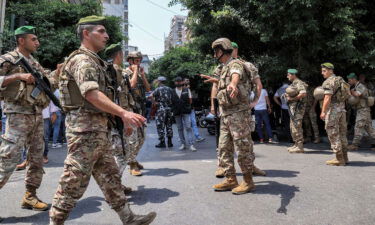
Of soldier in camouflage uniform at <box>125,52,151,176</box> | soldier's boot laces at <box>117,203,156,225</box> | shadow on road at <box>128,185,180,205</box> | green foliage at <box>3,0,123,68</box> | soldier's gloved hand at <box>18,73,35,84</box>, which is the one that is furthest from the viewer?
green foliage at <box>3,0,123,68</box>

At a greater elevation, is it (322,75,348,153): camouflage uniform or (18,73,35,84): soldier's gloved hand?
(18,73,35,84): soldier's gloved hand

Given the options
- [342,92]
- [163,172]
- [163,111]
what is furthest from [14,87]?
[163,111]

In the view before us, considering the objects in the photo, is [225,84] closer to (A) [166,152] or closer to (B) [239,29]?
(A) [166,152]

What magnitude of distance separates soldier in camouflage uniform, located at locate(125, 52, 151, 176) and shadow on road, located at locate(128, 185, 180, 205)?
68 cm

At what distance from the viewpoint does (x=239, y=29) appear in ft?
35.7

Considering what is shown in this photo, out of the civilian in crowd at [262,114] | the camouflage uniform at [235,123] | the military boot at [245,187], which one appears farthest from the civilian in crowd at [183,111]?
the military boot at [245,187]

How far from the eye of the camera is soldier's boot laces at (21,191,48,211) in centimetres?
379

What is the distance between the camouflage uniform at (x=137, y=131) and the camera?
16.8 feet

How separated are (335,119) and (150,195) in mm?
3778

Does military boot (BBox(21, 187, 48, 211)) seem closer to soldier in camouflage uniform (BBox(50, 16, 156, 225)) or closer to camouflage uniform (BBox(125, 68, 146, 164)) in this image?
soldier in camouflage uniform (BBox(50, 16, 156, 225))

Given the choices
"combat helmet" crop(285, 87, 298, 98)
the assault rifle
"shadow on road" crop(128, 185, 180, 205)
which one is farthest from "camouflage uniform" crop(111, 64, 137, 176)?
"combat helmet" crop(285, 87, 298, 98)

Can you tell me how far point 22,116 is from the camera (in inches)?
148

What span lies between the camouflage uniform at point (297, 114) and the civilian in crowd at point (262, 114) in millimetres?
1203

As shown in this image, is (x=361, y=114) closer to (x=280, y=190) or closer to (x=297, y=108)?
(x=297, y=108)
